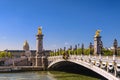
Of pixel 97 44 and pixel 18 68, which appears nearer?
pixel 97 44

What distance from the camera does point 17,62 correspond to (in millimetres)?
74562

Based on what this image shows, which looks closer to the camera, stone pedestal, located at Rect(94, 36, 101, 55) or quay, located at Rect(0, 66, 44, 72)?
stone pedestal, located at Rect(94, 36, 101, 55)

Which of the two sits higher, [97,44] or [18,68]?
[97,44]

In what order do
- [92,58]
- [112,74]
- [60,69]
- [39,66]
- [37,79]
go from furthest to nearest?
[39,66], [60,69], [37,79], [92,58], [112,74]

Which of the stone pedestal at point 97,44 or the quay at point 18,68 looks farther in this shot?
the quay at point 18,68

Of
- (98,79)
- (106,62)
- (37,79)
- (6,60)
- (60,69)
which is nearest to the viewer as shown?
(106,62)

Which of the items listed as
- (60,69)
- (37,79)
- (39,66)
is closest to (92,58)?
(37,79)

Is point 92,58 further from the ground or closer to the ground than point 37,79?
further from the ground

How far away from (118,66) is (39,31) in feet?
157

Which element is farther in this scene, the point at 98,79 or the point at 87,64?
the point at 98,79

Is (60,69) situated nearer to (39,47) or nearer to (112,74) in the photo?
(39,47)

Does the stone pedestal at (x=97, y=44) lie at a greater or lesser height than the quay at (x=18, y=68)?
greater

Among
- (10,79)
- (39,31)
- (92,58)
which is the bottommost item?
(10,79)

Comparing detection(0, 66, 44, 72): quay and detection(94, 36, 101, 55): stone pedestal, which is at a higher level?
detection(94, 36, 101, 55): stone pedestal
